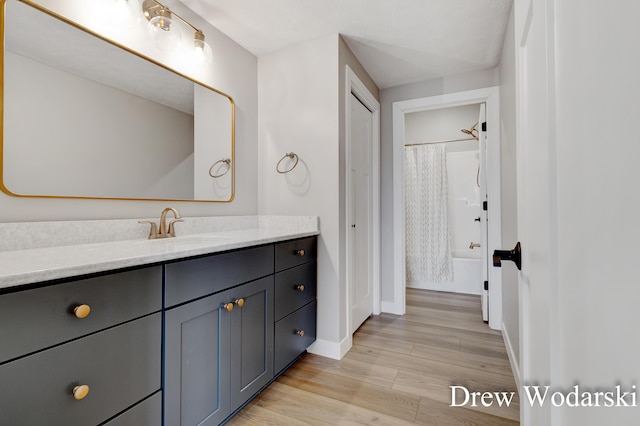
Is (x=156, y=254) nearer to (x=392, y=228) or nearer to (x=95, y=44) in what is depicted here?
(x=95, y=44)

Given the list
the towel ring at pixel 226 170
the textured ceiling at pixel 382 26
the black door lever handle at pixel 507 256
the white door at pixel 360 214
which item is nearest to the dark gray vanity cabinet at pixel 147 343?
the towel ring at pixel 226 170

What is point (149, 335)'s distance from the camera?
1006 millimetres

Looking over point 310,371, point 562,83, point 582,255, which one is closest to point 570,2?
point 562,83

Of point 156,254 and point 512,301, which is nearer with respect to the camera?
point 156,254

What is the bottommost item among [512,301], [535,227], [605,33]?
[512,301]

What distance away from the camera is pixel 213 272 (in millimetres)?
1251

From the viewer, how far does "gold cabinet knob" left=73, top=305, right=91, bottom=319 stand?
817 millimetres

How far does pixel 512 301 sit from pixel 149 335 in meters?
2.19

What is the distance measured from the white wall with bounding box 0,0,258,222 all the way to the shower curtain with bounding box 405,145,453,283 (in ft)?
7.93

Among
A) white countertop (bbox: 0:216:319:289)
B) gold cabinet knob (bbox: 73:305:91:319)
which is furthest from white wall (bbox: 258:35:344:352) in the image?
gold cabinet knob (bbox: 73:305:91:319)

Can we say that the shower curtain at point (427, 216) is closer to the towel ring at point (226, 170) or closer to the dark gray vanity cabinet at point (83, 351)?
the towel ring at point (226, 170)

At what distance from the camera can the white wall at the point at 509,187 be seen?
6.04ft

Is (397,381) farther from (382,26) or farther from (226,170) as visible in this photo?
(382,26)

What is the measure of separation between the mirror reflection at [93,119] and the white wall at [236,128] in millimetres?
51
